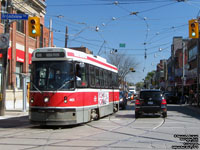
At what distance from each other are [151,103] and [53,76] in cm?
726

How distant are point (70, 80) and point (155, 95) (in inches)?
274

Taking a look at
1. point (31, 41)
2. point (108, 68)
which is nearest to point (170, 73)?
point (31, 41)

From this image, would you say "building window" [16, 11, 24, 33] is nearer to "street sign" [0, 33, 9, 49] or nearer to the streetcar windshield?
"street sign" [0, 33, 9, 49]

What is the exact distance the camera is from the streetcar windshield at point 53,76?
41.3 feet

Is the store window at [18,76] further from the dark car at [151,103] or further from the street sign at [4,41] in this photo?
the dark car at [151,103]

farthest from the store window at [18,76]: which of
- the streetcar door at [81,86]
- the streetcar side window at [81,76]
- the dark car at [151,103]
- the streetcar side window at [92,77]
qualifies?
the streetcar door at [81,86]

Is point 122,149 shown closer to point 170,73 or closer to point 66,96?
point 66,96

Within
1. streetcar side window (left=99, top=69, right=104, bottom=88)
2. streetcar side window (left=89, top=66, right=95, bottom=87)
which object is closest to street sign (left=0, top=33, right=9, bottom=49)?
streetcar side window (left=99, top=69, right=104, bottom=88)

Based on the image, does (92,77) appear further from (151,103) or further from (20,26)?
(20,26)

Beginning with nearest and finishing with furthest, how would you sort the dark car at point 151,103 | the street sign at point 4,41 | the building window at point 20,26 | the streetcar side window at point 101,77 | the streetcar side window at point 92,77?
the streetcar side window at point 92,77
the streetcar side window at point 101,77
the dark car at point 151,103
the street sign at point 4,41
the building window at point 20,26

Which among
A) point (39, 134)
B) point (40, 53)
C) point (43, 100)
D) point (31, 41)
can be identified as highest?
point (31, 41)

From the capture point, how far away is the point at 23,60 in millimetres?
29531

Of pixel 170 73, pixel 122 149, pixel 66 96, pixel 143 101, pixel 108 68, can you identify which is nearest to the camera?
pixel 122 149

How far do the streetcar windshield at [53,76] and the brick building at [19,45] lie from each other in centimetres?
1280
